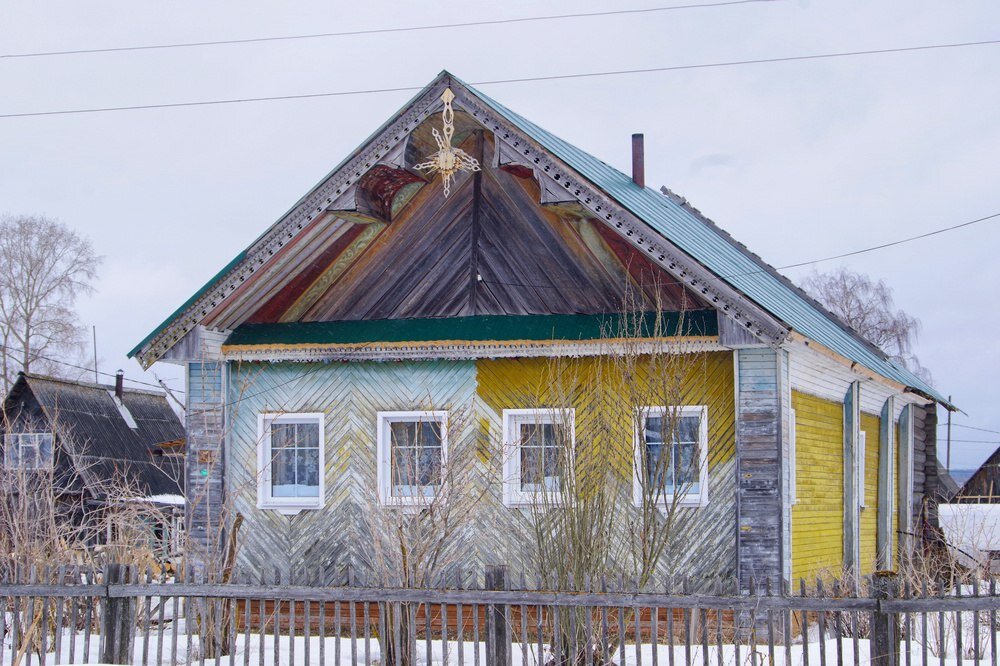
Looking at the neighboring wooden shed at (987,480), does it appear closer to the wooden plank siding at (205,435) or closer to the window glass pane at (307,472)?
the window glass pane at (307,472)

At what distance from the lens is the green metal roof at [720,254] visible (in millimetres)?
13503

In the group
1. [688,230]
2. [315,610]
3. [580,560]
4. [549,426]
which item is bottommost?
[315,610]

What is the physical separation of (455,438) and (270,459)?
3017 millimetres

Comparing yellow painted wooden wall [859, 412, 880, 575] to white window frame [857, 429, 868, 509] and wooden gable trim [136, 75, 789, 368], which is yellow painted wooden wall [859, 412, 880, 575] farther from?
wooden gable trim [136, 75, 789, 368]

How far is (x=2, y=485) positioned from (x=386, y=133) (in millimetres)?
6351

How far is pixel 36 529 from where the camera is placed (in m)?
14.0

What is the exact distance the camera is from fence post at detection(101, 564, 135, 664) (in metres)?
10.4

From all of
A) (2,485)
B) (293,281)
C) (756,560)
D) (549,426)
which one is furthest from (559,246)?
(2,485)

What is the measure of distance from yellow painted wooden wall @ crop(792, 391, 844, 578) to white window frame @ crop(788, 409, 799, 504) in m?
0.06

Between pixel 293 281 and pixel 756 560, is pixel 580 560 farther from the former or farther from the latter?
pixel 293 281

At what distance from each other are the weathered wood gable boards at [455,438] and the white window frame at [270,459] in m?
0.06

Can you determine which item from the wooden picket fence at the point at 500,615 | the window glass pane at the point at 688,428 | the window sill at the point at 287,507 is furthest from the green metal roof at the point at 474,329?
the wooden picket fence at the point at 500,615

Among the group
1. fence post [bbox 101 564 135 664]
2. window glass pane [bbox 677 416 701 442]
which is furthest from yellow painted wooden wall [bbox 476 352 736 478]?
fence post [bbox 101 564 135 664]

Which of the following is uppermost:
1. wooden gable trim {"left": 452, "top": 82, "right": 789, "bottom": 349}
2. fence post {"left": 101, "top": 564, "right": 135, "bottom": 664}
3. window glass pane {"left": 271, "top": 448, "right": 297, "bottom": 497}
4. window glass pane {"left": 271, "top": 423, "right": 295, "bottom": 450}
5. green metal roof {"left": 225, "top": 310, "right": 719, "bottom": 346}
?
wooden gable trim {"left": 452, "top": 82, "right": 789, "bottom": 349}
